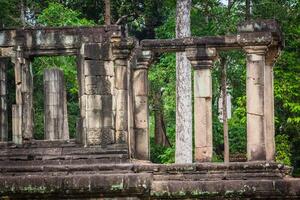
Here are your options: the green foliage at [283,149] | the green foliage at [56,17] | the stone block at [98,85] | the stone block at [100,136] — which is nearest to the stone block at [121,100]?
the stone block at [98,85]

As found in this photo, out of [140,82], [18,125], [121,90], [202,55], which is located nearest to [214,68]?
[140,82]

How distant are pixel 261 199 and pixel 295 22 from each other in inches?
727

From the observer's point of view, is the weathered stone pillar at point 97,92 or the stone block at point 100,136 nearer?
the stone block at point 100,136

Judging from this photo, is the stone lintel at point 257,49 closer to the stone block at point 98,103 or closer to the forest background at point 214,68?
the stone block at point 98,103

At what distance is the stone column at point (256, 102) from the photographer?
1481cm

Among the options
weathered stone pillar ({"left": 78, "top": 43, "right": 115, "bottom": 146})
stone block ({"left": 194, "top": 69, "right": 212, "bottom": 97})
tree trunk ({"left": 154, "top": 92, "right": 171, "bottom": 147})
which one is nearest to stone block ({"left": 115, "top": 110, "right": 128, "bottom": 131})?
weathered stone pillar ({"left": 78, "top": 43, "right": 115, "bottom": 146})

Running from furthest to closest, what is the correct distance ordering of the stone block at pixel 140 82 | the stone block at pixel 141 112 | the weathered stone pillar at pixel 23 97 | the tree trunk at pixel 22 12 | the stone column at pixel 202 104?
the tree trunk at pixel 22 12
the stone block at pixel 141 112
the stone block at pixel 140 82
the stone column at pixel 202 104
the weathered stone pillar at pixel 23 97

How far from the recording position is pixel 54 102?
2136cm

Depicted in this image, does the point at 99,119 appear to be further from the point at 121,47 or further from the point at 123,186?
the point at 123,186

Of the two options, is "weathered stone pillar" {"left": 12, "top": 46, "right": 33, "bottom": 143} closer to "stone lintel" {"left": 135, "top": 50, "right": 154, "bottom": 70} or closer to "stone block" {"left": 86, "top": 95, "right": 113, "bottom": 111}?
"stone block" {"left": 86, "top": 95, "right": 113, "bottom": 111}

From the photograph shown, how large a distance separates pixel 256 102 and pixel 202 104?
1.33 metres

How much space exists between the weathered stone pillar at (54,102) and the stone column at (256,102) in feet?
25.4

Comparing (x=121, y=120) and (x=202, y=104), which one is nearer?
(x=121, y=120)

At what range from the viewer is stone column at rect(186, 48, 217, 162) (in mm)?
15367
